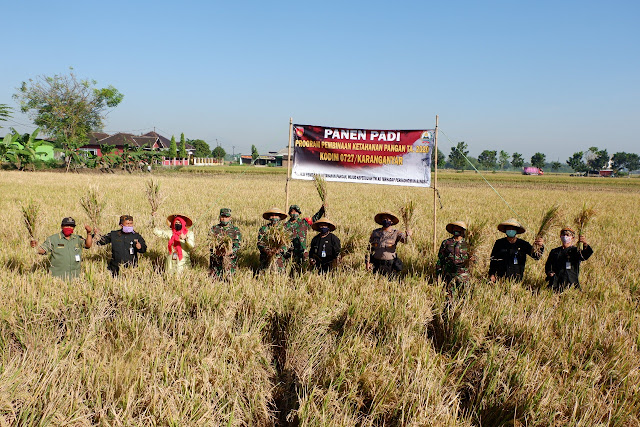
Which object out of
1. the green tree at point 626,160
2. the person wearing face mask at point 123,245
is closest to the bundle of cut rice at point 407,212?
the person wearing face mask at point 123,245

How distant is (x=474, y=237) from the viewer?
562 cm

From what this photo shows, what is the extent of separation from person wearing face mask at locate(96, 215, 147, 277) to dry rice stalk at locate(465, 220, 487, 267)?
490 cm

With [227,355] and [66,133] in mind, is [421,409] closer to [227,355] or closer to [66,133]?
[227,355]

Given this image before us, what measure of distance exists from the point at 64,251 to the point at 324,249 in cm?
→ 373

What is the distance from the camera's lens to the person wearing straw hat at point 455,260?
18.4 feet

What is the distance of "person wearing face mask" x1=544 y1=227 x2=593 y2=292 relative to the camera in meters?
5.96

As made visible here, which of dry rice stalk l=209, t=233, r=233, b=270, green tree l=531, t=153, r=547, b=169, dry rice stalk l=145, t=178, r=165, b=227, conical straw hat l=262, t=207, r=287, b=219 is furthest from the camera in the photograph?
green tree l=531, t=153, r=547, b=169

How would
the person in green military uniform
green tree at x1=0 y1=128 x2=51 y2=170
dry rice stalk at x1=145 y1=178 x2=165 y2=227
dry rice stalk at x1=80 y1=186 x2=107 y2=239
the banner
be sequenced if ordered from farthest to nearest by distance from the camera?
green tree at x1=0 y1=128 x2=51 y2=170
dry rice stalk at x1=145 y1=178 x2=165 y2=227
the banner
dry rice stalk at x1=80 y1=186 x2=107 y2=239
the person in green military uniform

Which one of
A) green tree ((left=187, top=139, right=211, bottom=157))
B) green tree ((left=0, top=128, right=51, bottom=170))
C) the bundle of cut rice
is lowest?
the bundle of cut rice

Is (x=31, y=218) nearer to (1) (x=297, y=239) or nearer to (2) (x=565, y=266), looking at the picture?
(1) (x=297, y=239)

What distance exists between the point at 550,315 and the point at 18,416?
16.8 ft

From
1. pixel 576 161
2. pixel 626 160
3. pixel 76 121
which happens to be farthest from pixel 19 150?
pixel 626 160

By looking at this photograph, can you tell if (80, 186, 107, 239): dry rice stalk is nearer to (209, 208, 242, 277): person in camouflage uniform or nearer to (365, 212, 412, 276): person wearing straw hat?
(209, 208, 242, 277): person in camouflage uniform

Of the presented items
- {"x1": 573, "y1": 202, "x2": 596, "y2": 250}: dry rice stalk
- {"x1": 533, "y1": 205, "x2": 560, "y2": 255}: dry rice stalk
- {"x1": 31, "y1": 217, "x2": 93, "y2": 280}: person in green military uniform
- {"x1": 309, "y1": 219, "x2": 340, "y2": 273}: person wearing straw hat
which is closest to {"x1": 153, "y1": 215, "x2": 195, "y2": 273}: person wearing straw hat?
{"x1": 31, "y1": 217, "x2": 93, "y2": 280}: person in green military uniform
